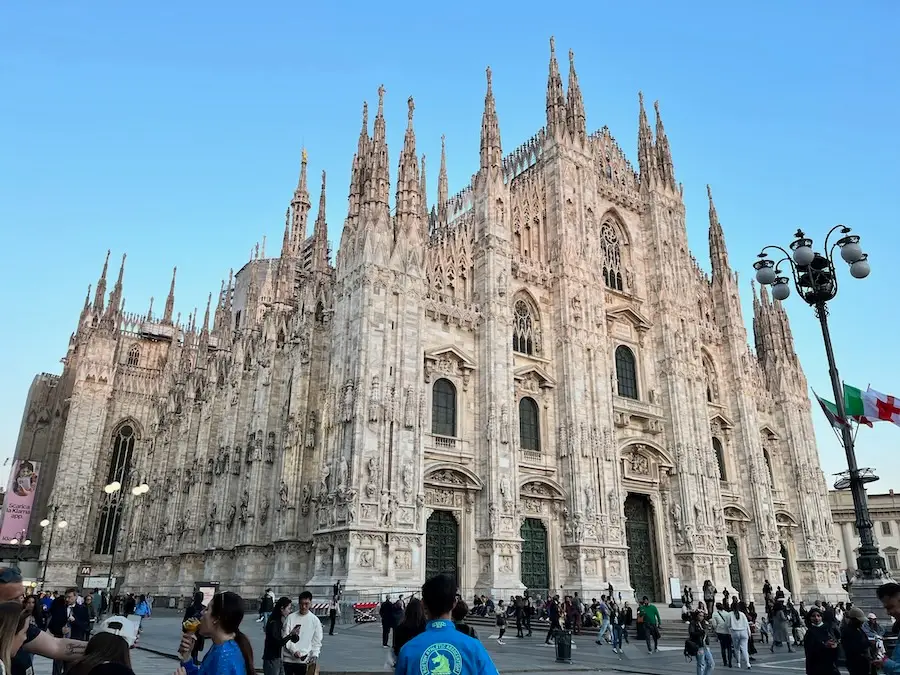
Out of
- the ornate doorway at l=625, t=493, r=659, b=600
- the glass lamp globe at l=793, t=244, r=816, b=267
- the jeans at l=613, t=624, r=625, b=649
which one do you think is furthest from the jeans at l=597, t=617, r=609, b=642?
the ornate doorway at l=625, t=493, r=659, b=600

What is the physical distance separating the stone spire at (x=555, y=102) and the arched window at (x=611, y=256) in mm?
6049

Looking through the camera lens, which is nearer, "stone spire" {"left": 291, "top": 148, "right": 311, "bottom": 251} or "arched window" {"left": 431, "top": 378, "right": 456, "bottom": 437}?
"arched window" {"left": 431, "top": 378, "right": 456, "bottom": 437}

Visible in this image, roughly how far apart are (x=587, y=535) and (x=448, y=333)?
34.3 ft

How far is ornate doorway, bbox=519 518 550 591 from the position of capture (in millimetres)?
28906

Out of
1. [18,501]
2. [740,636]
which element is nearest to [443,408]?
[740,636]

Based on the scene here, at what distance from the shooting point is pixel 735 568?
119 ft

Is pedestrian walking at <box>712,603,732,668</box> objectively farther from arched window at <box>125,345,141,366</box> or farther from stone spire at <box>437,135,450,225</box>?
arched window at <box>125,345,141,366</box>

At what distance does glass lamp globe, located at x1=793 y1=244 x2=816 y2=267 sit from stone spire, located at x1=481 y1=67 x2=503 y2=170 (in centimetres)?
2088

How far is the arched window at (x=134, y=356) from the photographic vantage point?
60.3 metres

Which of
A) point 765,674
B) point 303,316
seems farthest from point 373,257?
point 765,674

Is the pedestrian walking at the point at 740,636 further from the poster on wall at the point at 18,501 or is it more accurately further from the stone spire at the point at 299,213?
the poster on wall at the point at 18,501

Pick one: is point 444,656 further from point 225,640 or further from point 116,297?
point 116,297

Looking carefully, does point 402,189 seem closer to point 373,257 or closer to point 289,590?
point 373,257

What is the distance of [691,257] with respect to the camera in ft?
139
